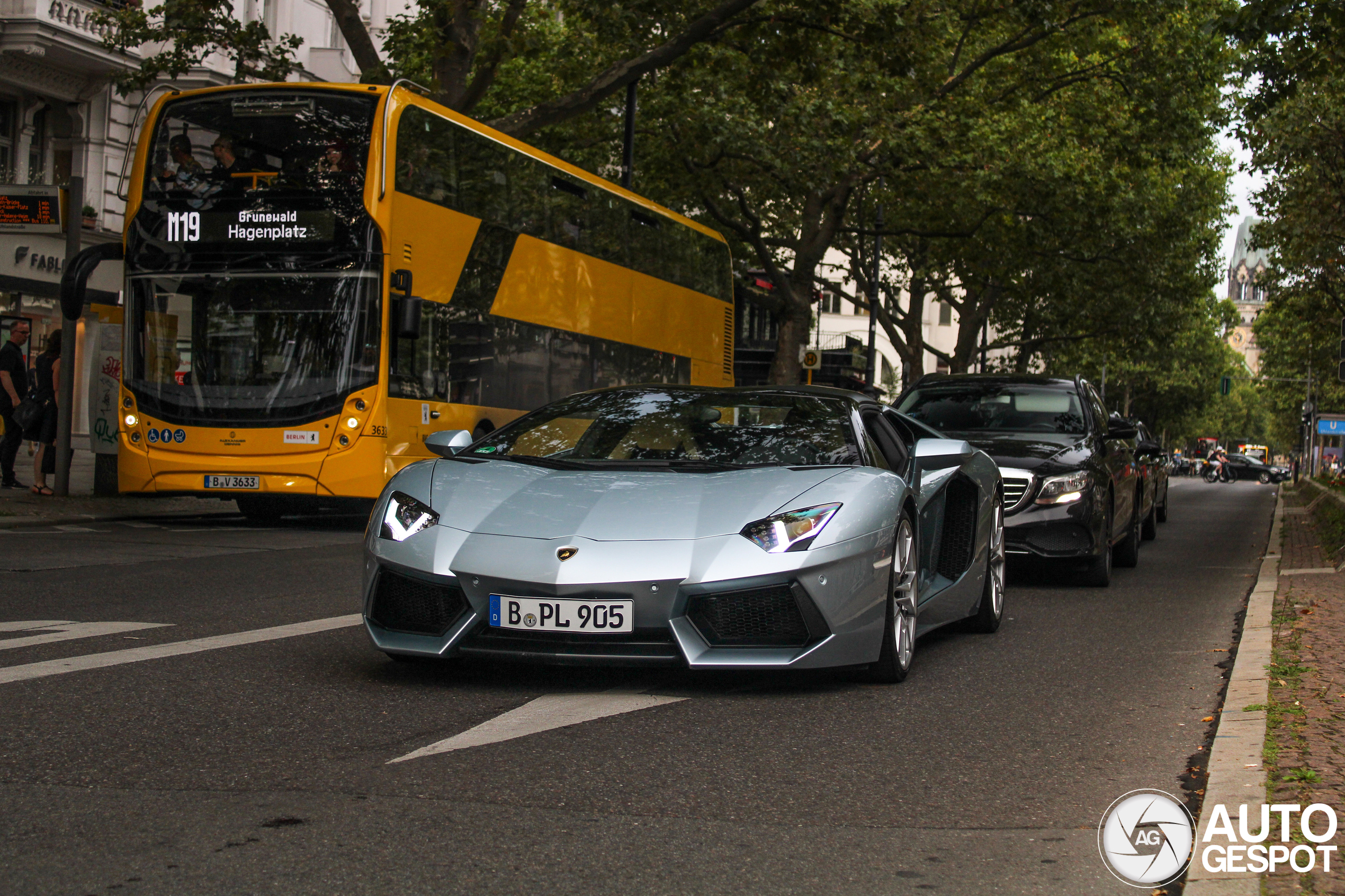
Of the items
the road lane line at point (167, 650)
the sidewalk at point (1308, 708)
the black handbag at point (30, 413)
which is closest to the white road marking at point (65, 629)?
the road lane line at point (167, 650)

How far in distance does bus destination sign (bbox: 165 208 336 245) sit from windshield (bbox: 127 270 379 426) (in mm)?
340

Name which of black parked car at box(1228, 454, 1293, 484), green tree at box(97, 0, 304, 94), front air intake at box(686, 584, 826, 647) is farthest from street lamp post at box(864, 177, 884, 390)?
black parked car at box(1228, 454, 1293, 484)

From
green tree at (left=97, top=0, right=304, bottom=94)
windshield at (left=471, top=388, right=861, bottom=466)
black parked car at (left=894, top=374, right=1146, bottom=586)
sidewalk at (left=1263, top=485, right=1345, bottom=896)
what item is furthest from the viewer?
green tree at (left=97, top=0, right=304, bottom=94)

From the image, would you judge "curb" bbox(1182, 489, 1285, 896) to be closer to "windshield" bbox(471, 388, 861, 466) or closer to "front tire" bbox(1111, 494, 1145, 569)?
"windshield" bbox(471, 388, 861, 466)

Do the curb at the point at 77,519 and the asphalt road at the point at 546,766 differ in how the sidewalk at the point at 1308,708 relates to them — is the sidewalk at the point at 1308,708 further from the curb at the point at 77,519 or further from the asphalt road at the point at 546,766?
the curb at the point at 77,519

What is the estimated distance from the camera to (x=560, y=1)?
71.3 feet

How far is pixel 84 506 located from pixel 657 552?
1133cm

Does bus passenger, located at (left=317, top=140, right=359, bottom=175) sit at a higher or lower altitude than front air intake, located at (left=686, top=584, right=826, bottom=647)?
higher

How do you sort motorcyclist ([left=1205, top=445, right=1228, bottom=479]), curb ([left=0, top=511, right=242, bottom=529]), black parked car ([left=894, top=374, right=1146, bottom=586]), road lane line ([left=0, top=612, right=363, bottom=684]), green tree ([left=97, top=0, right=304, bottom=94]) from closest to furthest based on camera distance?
road lane line ([left=0, top=612, right=363, bottom=684])
black parked car ([left=894, top=374, right=1146, bottom=586])
curb ([left=0, top=511, right=242, bottom=529])
green tree ([left=97, top=0, right=304, bottom=94])
motorcyclist ([left=1205, top=445, right=1228, bottom=479])

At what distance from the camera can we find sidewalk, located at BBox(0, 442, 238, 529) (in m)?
13.9

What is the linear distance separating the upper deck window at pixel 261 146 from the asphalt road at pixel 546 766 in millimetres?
6965

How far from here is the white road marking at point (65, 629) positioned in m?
6.48

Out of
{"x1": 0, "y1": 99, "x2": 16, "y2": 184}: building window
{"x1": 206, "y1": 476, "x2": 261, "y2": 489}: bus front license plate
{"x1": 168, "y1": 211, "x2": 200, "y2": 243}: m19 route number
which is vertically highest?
{"x1": 0, "y1": 99, "x2": 16, "y2": 184}: building window

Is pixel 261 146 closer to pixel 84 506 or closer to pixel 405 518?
pixel 84 506
